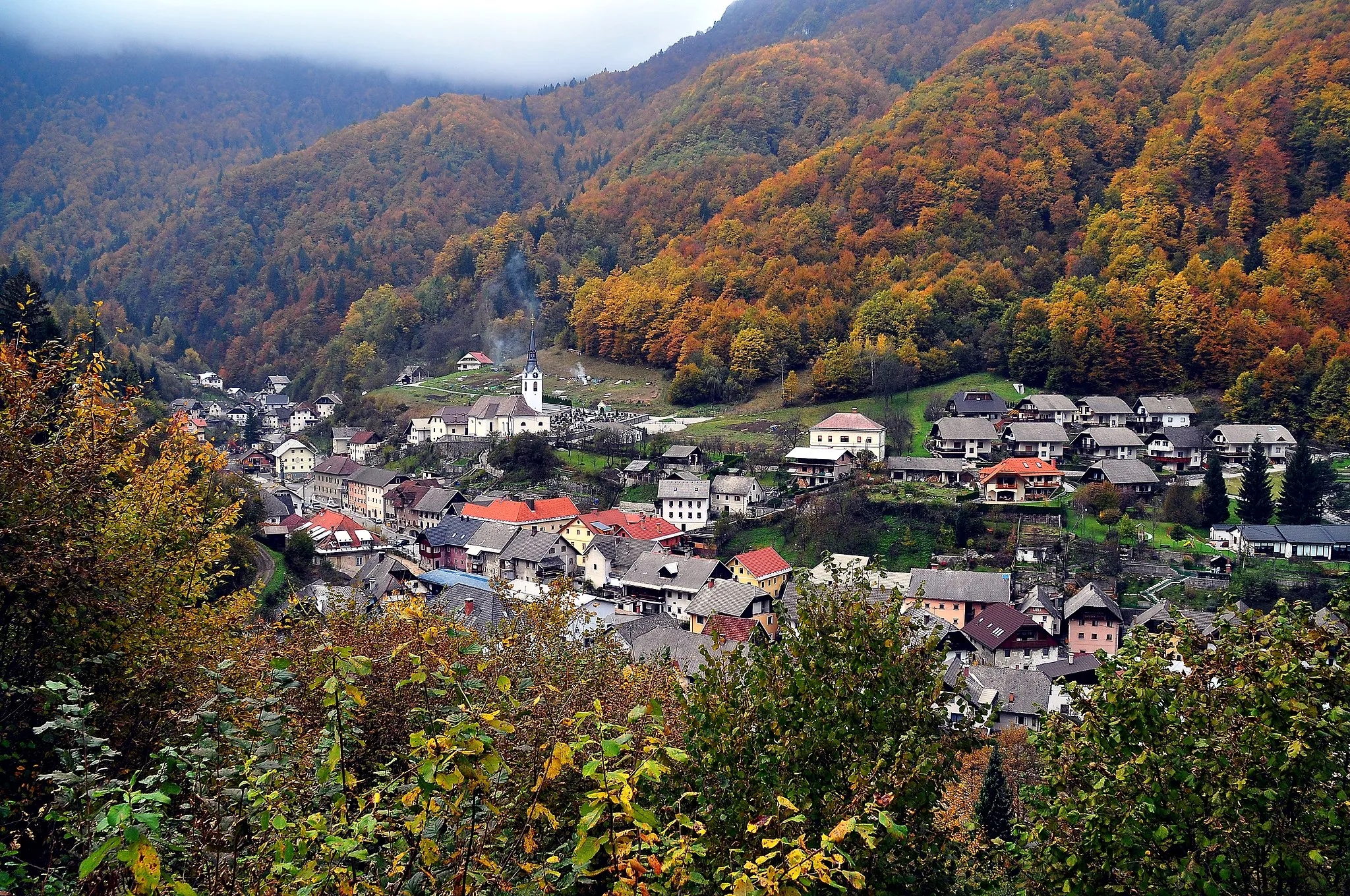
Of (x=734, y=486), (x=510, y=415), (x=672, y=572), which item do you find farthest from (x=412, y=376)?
(x=672, y=572)

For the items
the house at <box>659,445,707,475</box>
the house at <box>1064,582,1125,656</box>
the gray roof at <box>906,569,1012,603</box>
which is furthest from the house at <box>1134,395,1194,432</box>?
the house at <box>659,445,707,475</box>

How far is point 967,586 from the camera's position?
30.2m

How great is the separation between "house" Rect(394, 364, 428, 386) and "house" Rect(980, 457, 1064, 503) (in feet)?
170

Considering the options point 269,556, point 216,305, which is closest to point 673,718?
point 269,556

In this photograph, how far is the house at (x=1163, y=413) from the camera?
44688 mm

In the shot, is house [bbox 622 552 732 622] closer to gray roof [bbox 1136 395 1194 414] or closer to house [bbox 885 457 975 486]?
house [bbox 885 457 975 486]

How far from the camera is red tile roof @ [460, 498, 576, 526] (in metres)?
39.0

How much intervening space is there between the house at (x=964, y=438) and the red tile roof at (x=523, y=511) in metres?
18.8

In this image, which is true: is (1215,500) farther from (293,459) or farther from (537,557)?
(293,459)

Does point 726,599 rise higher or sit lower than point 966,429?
lower

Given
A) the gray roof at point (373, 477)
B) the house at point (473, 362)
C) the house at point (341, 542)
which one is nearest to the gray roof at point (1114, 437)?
A: the house at point (341, 542)

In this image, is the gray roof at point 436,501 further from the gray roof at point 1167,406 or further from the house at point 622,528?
the gray roof at point 1167,406

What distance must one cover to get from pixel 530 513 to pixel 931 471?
61.5 feet

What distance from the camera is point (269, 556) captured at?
32219mm
